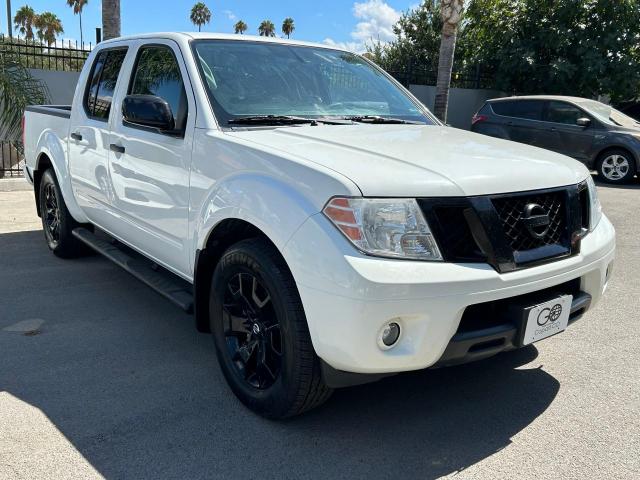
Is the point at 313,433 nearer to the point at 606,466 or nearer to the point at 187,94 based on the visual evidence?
the point at 606,466

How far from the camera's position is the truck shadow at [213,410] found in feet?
8.49

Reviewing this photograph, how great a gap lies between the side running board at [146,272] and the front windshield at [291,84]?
3.44 ft

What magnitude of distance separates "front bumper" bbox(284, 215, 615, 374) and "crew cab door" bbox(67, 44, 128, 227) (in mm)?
2398

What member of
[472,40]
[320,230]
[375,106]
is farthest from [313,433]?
[472,40]

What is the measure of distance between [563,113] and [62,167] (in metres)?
10.5

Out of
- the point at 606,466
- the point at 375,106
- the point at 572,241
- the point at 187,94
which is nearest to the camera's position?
the point at 606,466

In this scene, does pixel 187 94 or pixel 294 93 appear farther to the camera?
pixel 294 93

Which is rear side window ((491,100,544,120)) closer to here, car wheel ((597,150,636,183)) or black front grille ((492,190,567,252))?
car wheel ((597,150,636,183))

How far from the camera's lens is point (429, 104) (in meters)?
18.8

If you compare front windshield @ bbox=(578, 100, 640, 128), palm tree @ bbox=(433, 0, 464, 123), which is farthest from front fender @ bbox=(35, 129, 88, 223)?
palm tree @ bbox=(433, 0, 464, 123)

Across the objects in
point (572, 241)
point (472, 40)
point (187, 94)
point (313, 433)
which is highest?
point (472, 40)

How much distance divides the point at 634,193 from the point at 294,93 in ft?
29.5

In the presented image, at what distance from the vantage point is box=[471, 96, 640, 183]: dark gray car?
11.6m

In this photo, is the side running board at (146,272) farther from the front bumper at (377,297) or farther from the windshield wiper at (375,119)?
the windshield wiper at (375,119)
